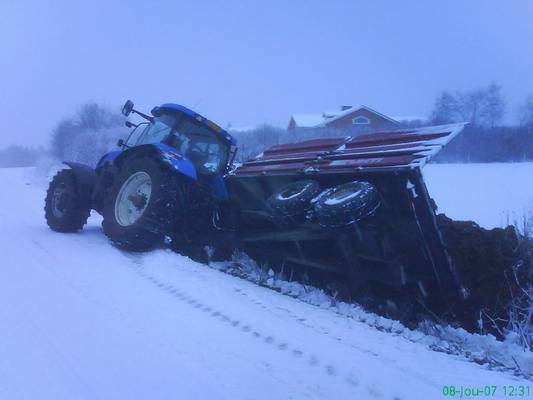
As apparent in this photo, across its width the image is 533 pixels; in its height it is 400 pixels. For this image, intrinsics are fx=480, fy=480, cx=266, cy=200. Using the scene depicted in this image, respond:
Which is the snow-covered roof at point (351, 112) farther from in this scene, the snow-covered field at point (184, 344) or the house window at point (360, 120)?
the snow-covered field at point (184, 344)

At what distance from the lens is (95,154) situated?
23.2m

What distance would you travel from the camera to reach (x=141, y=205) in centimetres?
621

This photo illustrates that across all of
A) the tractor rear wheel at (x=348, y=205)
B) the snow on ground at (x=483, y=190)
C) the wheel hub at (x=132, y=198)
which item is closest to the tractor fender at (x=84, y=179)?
the wheel hub at (x=132, y=198)

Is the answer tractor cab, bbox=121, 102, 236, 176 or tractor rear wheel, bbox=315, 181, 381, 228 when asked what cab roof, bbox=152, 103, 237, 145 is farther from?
tractor rear wheel, bbox=315, 181, 381, 228

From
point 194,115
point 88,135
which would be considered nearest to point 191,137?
point 194,115

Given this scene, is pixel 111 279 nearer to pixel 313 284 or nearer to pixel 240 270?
pixel 240 270

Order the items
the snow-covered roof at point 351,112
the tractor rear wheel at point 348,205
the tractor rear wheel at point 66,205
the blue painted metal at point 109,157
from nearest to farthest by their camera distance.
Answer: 1. the tractor rear wheel at point 348,205
2. the tractor rear wheel at point 66,205
3. the blue painted metal at point 109,157
4. the snow-covered roof at point 351,112

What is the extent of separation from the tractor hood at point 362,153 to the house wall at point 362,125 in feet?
33.1

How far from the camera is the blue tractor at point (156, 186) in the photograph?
575 cm

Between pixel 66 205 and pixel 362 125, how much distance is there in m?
11.6

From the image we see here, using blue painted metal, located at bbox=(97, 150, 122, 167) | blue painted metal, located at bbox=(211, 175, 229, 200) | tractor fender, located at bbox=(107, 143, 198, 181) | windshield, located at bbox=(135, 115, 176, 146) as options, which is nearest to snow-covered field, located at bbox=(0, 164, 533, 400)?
tractor fender, located at bbox=(107, 143, 198, 181)

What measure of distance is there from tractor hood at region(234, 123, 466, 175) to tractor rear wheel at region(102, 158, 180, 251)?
3.68 feet

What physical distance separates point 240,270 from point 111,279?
1697 mm

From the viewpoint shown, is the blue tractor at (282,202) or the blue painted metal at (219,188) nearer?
the blue tractor at (282,202)
